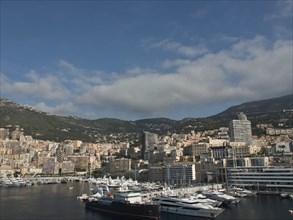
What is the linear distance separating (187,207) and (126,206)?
371 inches

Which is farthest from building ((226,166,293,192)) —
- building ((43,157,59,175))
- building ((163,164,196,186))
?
building ((43,157,59,175))

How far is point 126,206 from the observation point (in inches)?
2172

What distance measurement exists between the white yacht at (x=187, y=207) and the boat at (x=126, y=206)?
106 inches

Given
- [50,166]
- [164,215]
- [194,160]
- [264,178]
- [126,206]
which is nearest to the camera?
[164,215]

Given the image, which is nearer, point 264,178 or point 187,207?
point 187,207

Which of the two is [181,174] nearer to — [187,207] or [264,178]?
[264,178]

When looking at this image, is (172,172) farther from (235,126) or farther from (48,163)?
(48,163)

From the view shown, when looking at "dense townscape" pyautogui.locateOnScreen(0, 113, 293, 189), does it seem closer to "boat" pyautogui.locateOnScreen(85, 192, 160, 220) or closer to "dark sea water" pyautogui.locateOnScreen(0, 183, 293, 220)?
"dark sea water" pyautogui.locateOnScreen(0, 183, 293, 220)

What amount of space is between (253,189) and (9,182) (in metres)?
97.7

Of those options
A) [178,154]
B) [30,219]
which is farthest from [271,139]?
[30,219]

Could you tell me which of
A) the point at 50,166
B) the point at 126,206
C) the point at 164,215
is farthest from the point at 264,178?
the point at 50,166

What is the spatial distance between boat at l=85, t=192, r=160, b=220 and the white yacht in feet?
8.79

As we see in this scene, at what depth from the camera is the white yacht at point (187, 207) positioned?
51.8 m

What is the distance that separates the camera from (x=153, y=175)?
136 meters
